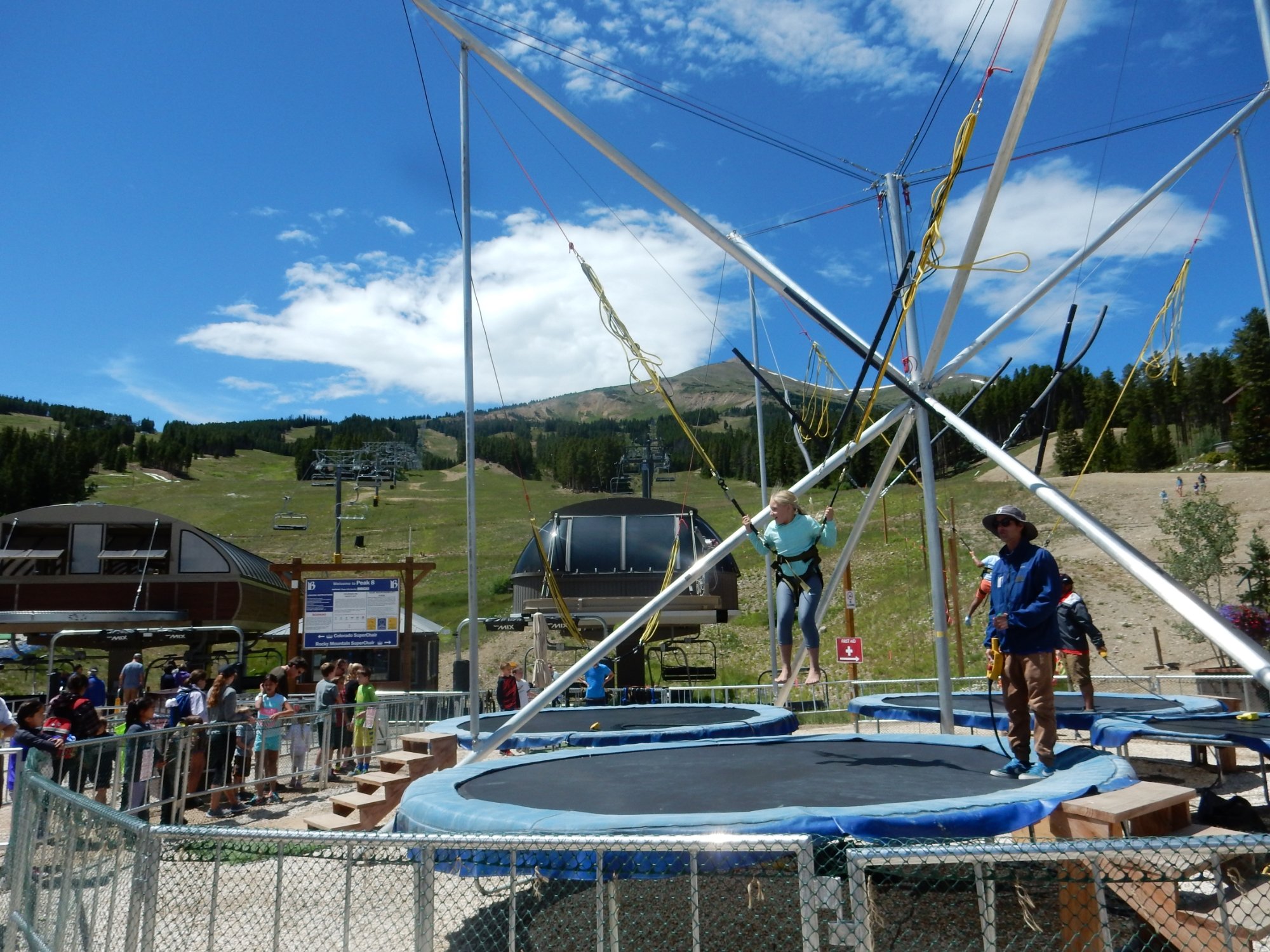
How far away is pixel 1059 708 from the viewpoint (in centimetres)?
956

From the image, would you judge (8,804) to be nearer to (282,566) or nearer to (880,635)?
(282,566)

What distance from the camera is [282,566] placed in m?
18.6

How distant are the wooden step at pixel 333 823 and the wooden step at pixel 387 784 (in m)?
0.35

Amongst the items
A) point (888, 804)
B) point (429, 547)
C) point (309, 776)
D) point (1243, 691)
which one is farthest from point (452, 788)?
point (429, 547)

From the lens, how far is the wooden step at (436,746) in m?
8.91

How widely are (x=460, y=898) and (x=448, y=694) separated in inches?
389

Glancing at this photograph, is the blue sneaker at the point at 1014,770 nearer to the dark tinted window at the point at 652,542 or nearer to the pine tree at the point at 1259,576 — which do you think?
the dark tinted window at the point at 652,542

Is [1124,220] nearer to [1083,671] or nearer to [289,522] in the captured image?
[1083,671]

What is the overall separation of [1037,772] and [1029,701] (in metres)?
0.37

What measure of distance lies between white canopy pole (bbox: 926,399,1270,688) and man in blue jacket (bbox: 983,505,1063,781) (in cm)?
23

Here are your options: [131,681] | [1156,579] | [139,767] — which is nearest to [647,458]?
[131,681]

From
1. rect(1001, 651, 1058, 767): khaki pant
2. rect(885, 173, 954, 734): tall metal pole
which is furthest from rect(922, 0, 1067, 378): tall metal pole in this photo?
rect(1001, 651, 1058, 767): khaki pant

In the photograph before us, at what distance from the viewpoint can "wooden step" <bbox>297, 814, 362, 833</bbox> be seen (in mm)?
7754

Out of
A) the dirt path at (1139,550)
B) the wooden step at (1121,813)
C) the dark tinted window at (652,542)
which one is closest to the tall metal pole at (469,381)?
the wooden step at (1121,813)
